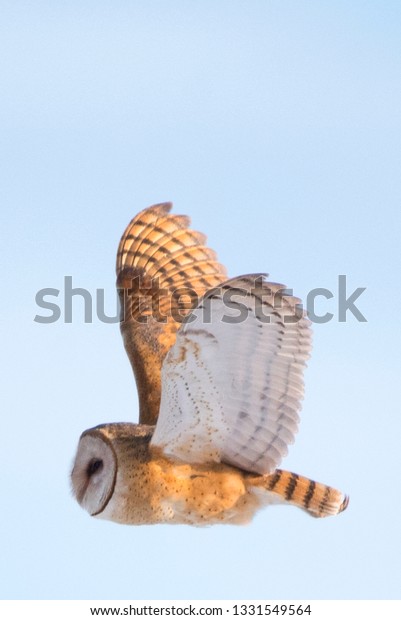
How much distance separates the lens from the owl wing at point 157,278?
8.43 meters

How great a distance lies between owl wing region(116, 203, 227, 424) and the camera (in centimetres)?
843

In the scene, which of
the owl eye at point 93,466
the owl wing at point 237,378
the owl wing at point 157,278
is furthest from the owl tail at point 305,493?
the owl wing at point 157,278

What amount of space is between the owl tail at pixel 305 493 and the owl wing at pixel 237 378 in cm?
19

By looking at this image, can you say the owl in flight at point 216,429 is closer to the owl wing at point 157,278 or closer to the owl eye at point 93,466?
the owl eye at point 93,466

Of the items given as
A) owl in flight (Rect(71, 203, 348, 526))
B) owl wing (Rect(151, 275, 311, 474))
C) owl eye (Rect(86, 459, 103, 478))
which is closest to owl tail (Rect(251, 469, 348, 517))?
owl in flight (Rect(71, 203, 348, 526))

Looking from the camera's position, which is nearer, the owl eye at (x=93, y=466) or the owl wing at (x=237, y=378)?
the owl wing at (x=237, y=378)

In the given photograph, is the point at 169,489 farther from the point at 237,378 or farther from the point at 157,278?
the point at 157,278

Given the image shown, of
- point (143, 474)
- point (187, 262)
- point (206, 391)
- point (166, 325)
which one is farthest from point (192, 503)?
point (187, 262)

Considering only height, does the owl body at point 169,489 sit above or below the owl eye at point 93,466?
below

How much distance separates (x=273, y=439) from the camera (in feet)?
22.7

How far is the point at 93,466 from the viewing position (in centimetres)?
736

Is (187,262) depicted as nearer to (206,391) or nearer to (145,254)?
(145,254)

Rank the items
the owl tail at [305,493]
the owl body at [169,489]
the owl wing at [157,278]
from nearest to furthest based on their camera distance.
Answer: the owl body at [169,489], the owl tail at [305,493], the owl wing at [157,278]

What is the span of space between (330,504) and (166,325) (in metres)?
1.96
